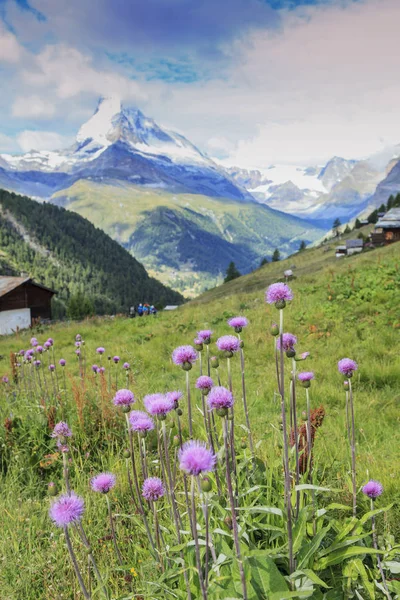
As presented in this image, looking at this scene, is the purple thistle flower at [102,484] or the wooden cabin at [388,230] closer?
the purple thistle flower at [102,484]

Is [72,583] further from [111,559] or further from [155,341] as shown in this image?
[155,341]

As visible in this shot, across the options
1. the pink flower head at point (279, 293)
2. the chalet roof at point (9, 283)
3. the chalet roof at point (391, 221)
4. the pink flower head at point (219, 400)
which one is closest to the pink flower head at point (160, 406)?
the pink flower head at point (219, 400)

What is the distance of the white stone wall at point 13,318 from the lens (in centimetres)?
6931

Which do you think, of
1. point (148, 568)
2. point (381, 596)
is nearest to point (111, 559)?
point (148, 568)

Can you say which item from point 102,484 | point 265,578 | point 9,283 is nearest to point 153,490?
point 102,484

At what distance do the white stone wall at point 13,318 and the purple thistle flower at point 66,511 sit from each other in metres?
72.0

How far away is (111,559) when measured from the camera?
3221 mm

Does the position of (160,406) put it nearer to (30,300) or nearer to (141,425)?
(141,425)

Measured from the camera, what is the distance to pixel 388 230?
66.1 meters

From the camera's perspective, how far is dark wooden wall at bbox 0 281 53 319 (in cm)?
7100

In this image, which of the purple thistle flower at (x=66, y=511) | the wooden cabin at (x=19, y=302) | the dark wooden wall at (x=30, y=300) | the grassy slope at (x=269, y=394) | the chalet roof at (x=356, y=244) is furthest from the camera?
the chalet roof at (x=356, y=244)

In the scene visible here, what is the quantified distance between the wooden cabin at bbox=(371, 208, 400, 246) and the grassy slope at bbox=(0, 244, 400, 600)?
5611 cm

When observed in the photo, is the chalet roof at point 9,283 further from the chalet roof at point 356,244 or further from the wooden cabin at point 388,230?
the wooden cabin at point 388,230

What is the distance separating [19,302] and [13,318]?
3232 millimetres
